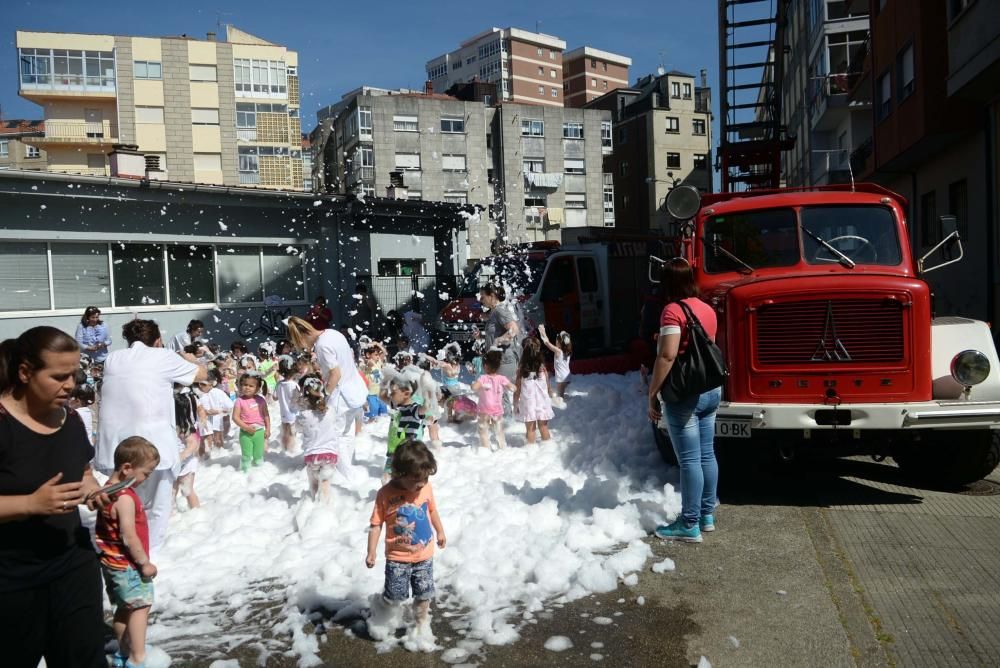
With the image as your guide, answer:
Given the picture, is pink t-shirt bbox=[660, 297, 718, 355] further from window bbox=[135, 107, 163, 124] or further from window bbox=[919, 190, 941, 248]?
window bbox=[135, 107, 163, 124]

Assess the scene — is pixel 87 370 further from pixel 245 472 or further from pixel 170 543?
pixel 170 543

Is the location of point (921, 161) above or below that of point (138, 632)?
above

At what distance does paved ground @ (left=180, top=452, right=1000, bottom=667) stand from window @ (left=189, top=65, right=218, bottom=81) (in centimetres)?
6355

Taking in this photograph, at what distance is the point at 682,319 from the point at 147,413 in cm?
376

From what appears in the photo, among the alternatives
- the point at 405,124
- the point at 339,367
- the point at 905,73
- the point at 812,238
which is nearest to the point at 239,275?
the point at 339,367

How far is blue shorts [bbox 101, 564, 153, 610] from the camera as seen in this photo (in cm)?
405

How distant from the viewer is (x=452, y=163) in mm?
61219

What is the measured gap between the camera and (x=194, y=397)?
9297 mm

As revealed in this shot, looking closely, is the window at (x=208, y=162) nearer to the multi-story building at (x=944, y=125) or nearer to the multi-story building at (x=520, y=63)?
the multi-story building at (x=520, y=63)

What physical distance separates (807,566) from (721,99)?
14985mm

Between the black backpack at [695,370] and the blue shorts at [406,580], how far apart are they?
7.60 ft

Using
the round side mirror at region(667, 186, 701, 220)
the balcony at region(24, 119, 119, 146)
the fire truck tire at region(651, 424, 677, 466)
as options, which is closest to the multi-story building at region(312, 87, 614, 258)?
the balcony at region(24, 119, 119, 146)

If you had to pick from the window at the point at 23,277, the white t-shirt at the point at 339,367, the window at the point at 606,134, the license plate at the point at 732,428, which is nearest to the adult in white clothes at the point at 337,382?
the white t-shirt at the point at 339,367

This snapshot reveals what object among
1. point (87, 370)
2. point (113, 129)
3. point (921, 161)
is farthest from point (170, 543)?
point (113, 129)
